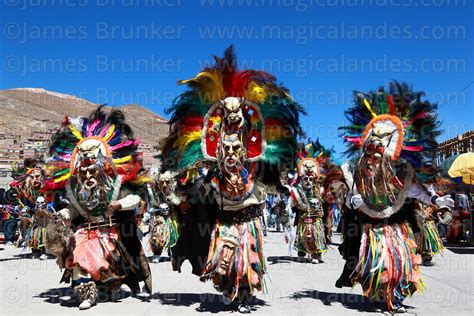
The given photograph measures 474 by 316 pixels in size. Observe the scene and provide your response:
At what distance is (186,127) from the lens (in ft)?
21.3

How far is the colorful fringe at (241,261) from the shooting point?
5.75m

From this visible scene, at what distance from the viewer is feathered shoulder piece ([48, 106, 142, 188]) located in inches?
257

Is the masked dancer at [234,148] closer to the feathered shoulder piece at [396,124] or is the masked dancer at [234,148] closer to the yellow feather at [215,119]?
the yellow feather at [215,119]

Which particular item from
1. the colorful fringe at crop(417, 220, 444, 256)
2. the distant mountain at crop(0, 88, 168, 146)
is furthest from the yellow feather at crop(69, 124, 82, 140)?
the distant mountain at crop(0, 88, 168, 146)

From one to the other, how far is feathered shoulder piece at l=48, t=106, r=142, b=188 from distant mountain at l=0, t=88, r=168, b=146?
34067mm

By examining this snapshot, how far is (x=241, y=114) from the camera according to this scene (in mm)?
6152

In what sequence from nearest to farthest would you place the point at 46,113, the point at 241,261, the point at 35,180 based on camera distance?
the point at 241,261, the point at 35,180, the point at 46,113

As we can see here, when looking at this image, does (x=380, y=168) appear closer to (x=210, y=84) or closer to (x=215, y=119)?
(x=215, y=119)

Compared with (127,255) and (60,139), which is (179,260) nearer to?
(127,255)

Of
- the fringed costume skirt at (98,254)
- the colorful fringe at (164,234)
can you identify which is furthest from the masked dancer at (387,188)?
the colorful fringe at (164,234)

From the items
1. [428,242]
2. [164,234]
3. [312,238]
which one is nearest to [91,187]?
[164,234]

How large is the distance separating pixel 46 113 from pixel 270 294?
183ft

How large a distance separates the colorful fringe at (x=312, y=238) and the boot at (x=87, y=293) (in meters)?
5.22

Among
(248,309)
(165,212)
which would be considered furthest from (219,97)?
(165,212)
